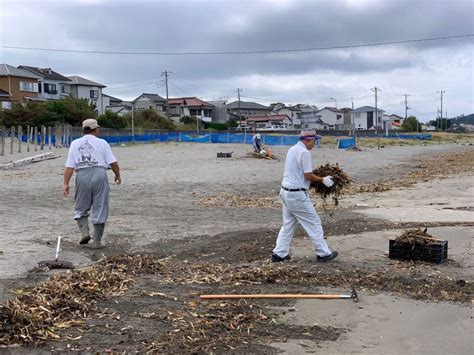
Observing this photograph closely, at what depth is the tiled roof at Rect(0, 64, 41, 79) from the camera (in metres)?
77.6

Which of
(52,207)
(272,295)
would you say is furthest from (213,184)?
(272,295)

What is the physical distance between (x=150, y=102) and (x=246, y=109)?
29.4m

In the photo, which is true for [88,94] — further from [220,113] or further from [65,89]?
[220,113]

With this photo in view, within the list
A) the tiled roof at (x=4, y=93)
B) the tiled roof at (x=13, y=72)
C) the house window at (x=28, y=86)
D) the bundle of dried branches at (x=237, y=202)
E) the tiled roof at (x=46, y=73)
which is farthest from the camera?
the tiled roof at (x=46, y=73)

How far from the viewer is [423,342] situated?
477 cm

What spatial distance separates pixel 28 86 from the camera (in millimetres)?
81562

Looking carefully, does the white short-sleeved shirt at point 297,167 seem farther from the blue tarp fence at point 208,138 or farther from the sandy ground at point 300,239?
the blue tarp fence at point 208,138

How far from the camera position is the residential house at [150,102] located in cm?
12003

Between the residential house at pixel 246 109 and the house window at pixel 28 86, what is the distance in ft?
187

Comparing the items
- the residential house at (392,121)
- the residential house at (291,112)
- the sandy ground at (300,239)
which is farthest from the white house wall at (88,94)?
the residential house at (392,121)

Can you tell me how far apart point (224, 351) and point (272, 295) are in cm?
150

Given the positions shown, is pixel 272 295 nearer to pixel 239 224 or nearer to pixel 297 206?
pixel 297 206

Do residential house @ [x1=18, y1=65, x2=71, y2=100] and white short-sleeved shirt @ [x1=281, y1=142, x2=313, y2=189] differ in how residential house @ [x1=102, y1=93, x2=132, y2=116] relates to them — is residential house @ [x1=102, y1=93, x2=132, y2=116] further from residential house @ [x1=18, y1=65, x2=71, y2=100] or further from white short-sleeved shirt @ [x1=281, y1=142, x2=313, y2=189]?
white short-sleeved shirt @ [x1=281, y1=142, x2=313, y2=189]

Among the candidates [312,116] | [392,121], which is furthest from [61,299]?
[392,121]
